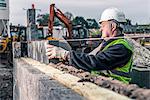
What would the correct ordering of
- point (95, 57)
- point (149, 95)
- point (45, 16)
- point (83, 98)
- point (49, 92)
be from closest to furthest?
point (149, 95) → point (83, 98) → point (49, 92) → point (95, 57) → point (45, 16)

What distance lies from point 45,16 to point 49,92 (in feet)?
90.8

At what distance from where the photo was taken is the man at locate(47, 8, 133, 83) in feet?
15.4

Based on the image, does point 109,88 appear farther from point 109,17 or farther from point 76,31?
point 76,31

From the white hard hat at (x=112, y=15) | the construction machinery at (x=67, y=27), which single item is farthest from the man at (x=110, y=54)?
the construction machinery at (x=67, y=27)

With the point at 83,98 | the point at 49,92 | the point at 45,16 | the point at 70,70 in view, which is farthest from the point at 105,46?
the point at 45,16

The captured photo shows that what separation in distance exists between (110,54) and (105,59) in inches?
3.5

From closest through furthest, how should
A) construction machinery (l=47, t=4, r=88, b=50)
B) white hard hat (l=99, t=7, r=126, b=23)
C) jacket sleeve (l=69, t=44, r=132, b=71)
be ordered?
1. jacket sleeve (l=69, t=44, r=132, b=71)
2. white hard hat (l=99, t=7, r=126, b=23)
3. construction machinery (l=47, t=4, r=88, b=50)

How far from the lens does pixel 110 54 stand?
183 inches

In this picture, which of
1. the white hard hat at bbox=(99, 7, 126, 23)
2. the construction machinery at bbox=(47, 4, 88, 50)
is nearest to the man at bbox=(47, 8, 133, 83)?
the white hard hat at bbox=(99, 7, 126, 23)

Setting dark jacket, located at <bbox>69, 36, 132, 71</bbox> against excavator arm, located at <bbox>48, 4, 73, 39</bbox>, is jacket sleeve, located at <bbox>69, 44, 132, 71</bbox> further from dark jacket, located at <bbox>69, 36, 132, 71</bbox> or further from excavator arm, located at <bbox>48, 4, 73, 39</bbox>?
excavator arm, located at <bbox>48, 4, 73, 39</bbox>

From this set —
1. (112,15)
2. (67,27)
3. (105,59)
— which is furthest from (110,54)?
(67,27)

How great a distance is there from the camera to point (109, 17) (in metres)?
5.12

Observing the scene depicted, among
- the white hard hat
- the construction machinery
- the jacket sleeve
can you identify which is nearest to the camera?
the jacket sleeve

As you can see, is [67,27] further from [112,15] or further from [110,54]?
[110,54]
